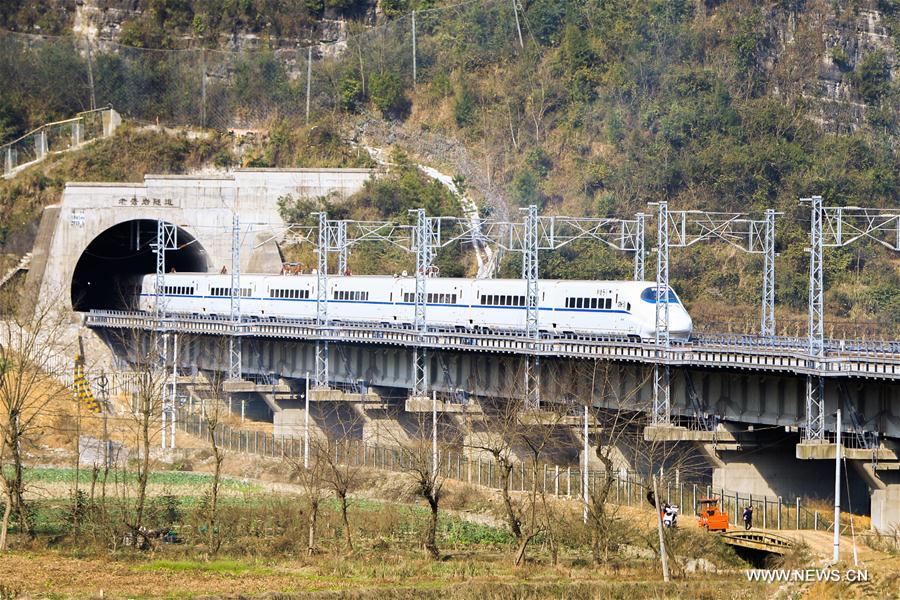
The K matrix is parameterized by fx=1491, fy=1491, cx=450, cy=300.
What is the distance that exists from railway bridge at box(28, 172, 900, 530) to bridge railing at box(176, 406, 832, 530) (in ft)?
7.22

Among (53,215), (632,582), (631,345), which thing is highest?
(53,215)

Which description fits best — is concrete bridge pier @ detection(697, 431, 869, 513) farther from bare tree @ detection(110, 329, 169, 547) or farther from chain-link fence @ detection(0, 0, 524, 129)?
chain-link fence @ detection(0, 0, 524, 129)

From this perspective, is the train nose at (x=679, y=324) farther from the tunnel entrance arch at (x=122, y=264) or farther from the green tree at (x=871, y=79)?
the green tree at (x=871, y=79)

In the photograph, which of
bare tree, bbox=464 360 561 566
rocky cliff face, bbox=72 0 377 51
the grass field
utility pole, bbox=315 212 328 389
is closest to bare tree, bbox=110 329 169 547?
the grass field

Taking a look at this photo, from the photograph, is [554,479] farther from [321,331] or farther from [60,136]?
[60,136]

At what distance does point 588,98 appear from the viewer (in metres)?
129

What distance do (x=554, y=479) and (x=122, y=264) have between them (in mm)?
65682

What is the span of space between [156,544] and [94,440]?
3663 cm

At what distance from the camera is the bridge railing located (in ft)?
183

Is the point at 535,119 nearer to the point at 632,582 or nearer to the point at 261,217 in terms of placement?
the point at 261,217

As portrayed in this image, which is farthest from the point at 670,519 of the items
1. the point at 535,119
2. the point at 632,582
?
the point at 535,119

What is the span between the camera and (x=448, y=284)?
8644cm

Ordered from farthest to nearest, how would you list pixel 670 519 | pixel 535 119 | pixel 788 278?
1. pixel 535 119
2. pixel 788 278
3. pixel 670 519

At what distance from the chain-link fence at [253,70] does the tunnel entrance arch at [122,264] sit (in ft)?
84.2
